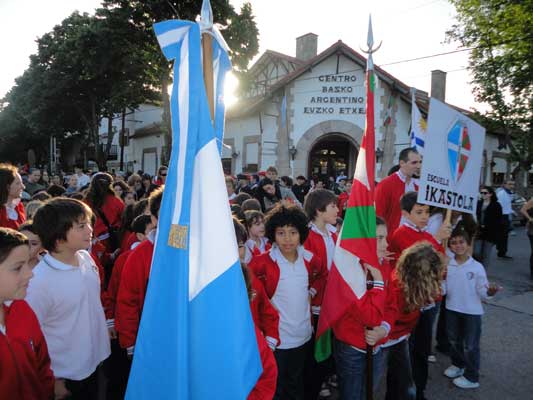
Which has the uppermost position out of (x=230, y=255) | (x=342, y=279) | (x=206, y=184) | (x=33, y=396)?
(x=206, y=184)

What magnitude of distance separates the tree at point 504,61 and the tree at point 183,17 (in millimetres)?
8950

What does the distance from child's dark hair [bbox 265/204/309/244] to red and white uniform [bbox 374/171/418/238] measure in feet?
4.79

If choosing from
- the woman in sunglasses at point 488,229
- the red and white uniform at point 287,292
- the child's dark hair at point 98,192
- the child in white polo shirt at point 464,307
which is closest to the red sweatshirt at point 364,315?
the red and white uniform at point 287,292

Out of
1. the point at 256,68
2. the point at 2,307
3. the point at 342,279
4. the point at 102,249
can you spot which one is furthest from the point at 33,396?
the point at 256,68

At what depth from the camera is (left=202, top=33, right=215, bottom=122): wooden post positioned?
1678mm

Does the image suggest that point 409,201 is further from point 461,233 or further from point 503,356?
point 503,356

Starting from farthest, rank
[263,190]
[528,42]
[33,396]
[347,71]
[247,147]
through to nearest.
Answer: [247,147] → [347,71] → [528,42] → [263,190] → [33,396]

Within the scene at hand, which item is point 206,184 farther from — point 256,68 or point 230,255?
point 256,68

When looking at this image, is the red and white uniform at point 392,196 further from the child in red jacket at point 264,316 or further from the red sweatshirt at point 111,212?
the red sweatshirt at point 111,212

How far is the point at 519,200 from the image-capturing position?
558 inches

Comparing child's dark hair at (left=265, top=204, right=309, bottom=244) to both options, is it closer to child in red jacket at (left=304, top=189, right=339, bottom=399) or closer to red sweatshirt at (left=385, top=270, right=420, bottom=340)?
child in red jacket at (left=304, top=189, right=339, bottom=399)

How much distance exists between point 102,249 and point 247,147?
559 inches

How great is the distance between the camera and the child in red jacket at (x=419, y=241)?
9.78 ft

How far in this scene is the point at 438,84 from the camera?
2202 cm
